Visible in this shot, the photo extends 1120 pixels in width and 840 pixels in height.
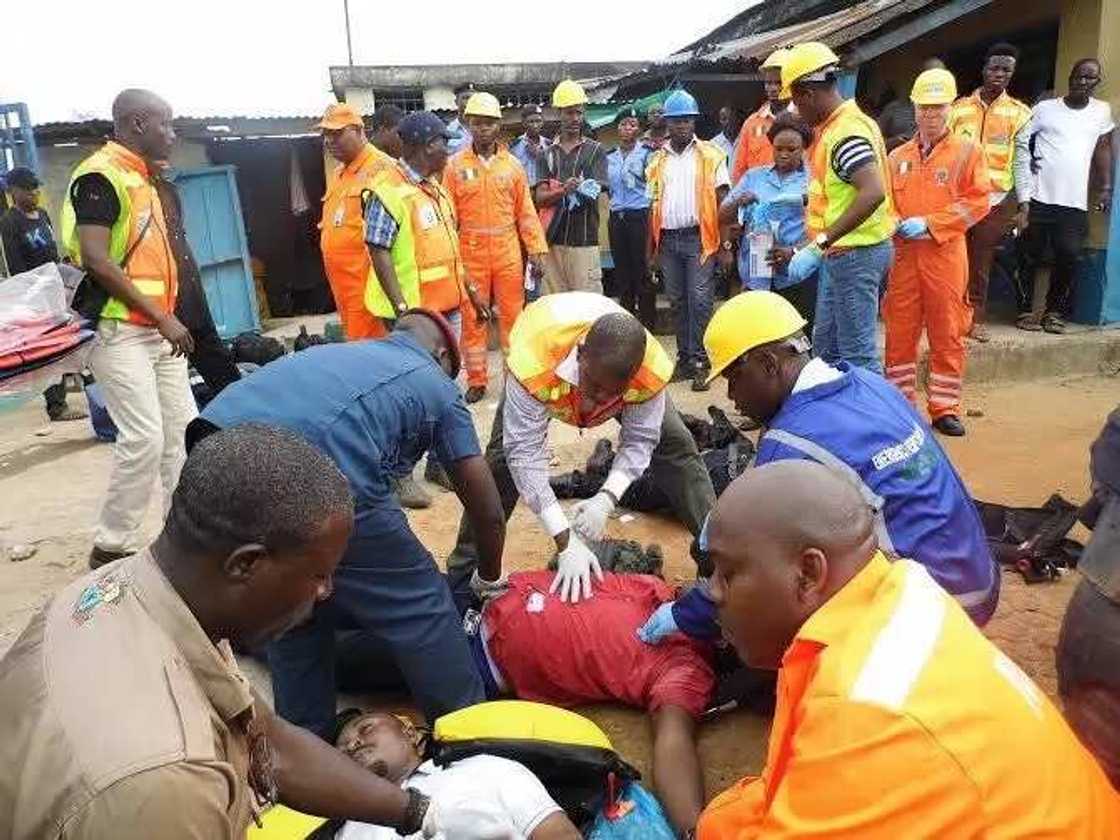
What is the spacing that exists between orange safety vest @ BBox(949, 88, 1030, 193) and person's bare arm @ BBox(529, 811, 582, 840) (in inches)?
235

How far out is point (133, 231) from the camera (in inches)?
157

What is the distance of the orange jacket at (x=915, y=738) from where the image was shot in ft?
4.07

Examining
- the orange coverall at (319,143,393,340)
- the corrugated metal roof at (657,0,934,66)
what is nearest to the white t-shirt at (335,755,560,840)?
the orange coverall at (319,143,393,340)

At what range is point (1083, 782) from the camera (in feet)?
4.33

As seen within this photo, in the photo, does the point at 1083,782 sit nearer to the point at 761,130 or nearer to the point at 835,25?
the point at 761,130

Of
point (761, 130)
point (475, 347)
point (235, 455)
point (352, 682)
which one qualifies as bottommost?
point (352, 682)

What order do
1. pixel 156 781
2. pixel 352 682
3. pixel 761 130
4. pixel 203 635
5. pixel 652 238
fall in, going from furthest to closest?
pixel 652 238
pixel 761 130
pixel 352 682
pixel 203 635
pixel 156 781

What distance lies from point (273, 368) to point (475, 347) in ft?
12.9

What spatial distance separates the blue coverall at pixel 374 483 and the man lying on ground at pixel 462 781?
201mm

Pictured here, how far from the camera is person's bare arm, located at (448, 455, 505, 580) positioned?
2.70 m

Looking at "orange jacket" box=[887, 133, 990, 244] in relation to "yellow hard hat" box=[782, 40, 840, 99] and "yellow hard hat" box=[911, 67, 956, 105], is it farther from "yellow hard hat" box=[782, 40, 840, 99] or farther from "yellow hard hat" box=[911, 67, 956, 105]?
"yellow hard hat" box=[782, 40, 840, 99]

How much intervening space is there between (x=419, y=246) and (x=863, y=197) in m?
2.33

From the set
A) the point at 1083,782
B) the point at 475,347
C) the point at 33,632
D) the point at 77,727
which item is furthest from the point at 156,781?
the point at 475,347

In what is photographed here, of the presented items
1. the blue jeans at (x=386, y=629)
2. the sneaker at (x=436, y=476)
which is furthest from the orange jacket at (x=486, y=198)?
the blue jeans at (x=386, y=629)
